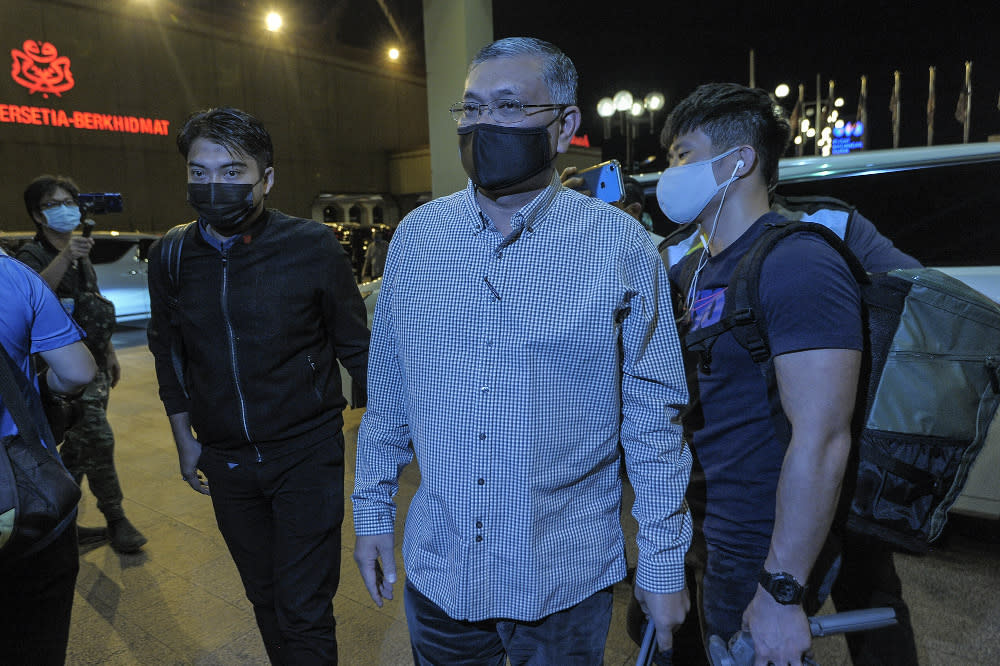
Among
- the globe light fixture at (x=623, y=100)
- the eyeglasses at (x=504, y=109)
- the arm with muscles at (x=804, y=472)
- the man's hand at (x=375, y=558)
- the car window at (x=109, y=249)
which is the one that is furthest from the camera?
the globe light fixture at (x=623, y=100)

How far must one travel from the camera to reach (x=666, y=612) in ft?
4.42

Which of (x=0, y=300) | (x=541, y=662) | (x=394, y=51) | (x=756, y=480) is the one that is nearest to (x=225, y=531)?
(x=0, y=300)

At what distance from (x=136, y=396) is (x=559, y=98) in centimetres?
762

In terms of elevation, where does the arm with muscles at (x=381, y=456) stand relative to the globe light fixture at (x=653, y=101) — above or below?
below

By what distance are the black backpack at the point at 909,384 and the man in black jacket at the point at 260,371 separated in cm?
141

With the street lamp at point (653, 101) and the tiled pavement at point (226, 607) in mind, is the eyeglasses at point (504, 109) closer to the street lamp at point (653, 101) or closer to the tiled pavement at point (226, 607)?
the tiled pavement at point (226, 607)

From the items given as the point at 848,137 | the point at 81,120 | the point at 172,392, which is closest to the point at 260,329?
the point at 172,392

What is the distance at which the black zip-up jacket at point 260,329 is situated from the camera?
6.87ft

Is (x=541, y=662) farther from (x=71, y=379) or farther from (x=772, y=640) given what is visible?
(x=71, y=379)

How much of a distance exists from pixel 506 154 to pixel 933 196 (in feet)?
11.2

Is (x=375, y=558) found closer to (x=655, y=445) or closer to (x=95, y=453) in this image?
(x=655, y=445)

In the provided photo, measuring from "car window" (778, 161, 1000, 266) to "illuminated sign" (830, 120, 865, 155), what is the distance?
92.8 ft

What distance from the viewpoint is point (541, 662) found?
4.54 feet

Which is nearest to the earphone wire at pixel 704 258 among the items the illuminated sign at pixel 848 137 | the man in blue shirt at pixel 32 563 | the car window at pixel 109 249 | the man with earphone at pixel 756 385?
the man with earphone at pixel 756 385
